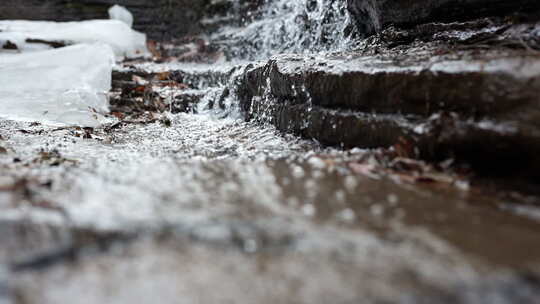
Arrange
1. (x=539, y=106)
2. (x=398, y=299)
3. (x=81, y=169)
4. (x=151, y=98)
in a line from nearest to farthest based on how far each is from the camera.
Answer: (x=398, y=299), (x=539, y=106), (x=81, y=169), (x=151, y=98)

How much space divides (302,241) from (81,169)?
3.87 ft

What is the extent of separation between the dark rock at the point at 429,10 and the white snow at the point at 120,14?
6.06 metres

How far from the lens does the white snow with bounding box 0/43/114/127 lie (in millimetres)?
3656

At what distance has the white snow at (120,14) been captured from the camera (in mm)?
8312

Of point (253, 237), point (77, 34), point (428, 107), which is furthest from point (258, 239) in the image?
point (77, 34)

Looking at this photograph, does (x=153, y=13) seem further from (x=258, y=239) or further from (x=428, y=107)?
(x=258, y=239)

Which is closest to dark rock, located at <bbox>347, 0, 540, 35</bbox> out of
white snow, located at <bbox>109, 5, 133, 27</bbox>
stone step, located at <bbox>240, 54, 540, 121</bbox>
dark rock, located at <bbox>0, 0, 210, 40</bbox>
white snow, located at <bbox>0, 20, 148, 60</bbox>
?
stone step, located at <bbox>240, 54, 540, 121</bbox>

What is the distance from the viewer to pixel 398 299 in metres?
0.87

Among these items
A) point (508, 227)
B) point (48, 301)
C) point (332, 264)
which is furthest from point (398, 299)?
point (48, 301)

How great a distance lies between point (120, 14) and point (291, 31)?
464 centimetres

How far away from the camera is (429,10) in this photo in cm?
308

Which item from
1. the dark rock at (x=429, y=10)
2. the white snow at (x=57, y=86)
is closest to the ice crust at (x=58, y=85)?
the white snow at (x=57, y=86)

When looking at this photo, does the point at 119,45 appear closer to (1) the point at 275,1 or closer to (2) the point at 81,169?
(1) the point at 275,1

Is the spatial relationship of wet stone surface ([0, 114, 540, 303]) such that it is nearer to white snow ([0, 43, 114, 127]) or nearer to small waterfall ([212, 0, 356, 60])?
white snow ([0, 43, 114, 127])
